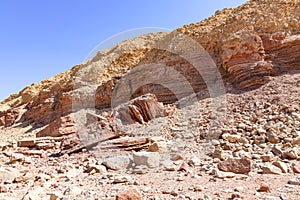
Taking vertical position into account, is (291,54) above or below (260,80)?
above

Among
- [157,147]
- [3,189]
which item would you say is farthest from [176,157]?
[3,189]

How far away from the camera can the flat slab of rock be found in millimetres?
3533

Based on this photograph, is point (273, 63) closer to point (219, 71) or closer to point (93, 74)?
point (219, 71)

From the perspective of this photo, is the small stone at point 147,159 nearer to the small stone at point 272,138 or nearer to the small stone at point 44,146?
the small stone at point 272,138

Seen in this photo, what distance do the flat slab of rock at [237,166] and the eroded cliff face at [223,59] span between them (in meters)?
5.04

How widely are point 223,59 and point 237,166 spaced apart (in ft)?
22.8

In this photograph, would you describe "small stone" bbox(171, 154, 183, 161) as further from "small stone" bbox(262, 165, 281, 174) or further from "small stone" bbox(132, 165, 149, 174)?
"small stone" bbox(262, 165, 281, 174)

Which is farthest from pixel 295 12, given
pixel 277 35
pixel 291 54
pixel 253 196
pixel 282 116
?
pixel 253 196

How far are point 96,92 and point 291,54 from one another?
1196 centimetres

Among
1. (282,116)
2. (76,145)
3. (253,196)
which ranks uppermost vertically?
(282,116)

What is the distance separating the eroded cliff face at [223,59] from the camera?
8.69m

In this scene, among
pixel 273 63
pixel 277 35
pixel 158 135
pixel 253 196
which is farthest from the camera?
pixel 277 35

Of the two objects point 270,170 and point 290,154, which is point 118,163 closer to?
point 270,170

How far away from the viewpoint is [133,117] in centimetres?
797
